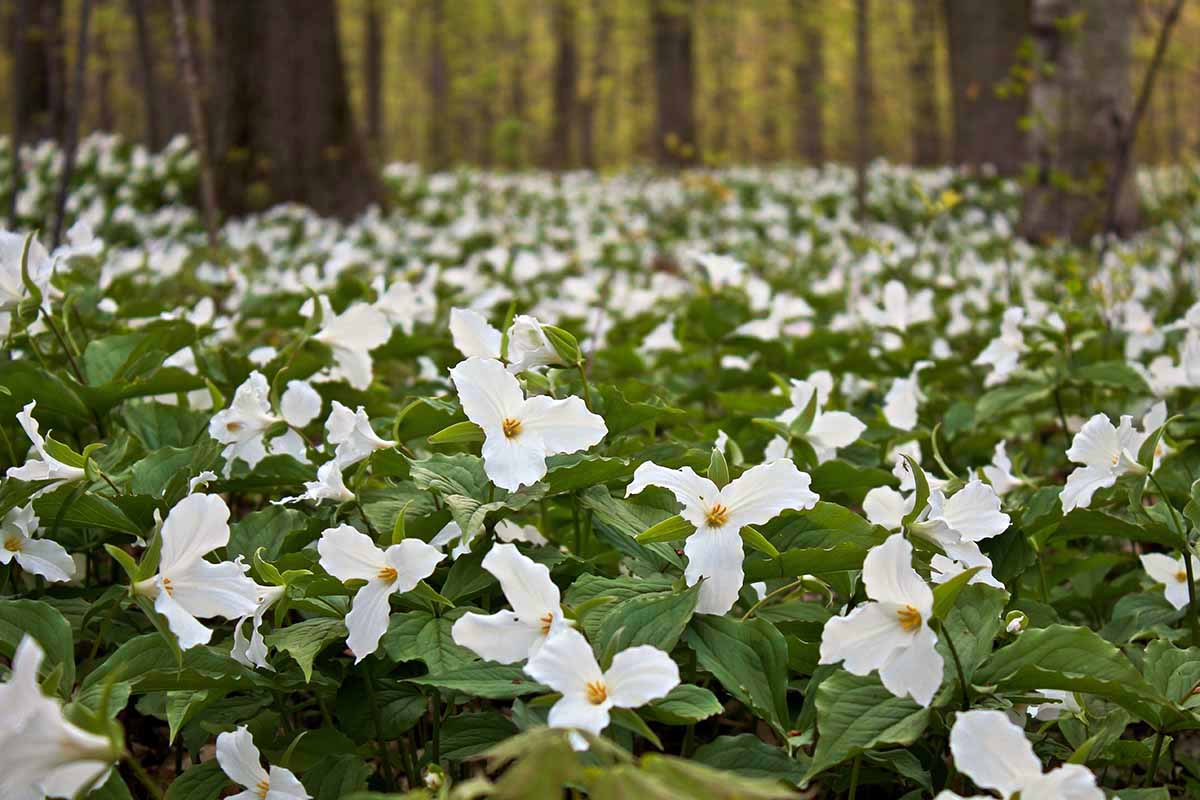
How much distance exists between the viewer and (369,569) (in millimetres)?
1455

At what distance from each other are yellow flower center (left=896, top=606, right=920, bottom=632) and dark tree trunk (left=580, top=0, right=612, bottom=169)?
2224 centimetres

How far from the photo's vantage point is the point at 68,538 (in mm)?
1850

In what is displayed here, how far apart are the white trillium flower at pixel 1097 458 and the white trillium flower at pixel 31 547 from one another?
1549 mm

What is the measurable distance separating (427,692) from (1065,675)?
86cm

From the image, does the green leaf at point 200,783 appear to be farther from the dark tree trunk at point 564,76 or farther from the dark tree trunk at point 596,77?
the dark tree trunk at point 596,77

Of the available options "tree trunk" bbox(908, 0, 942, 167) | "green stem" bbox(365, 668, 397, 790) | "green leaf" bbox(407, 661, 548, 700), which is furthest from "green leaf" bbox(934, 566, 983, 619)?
"tree trunk" bbox(908, 0, 942, 167)

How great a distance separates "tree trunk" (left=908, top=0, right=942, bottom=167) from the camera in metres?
17.5

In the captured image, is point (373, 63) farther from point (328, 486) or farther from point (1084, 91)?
point (328, 486)

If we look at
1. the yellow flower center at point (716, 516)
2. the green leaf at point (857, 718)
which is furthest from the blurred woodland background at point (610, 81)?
the green leaf at point (857, 718)

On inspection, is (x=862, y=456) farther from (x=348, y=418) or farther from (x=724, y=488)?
(x=348, y=418)

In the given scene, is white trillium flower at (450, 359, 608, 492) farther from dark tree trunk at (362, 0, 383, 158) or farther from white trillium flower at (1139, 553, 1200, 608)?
dark tree trunk at (362, 0, 383, 158)

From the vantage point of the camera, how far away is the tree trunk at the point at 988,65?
39.9 ft

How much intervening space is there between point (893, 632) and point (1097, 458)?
2.18ft

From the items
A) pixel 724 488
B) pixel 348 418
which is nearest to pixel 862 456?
pixel 724 488
